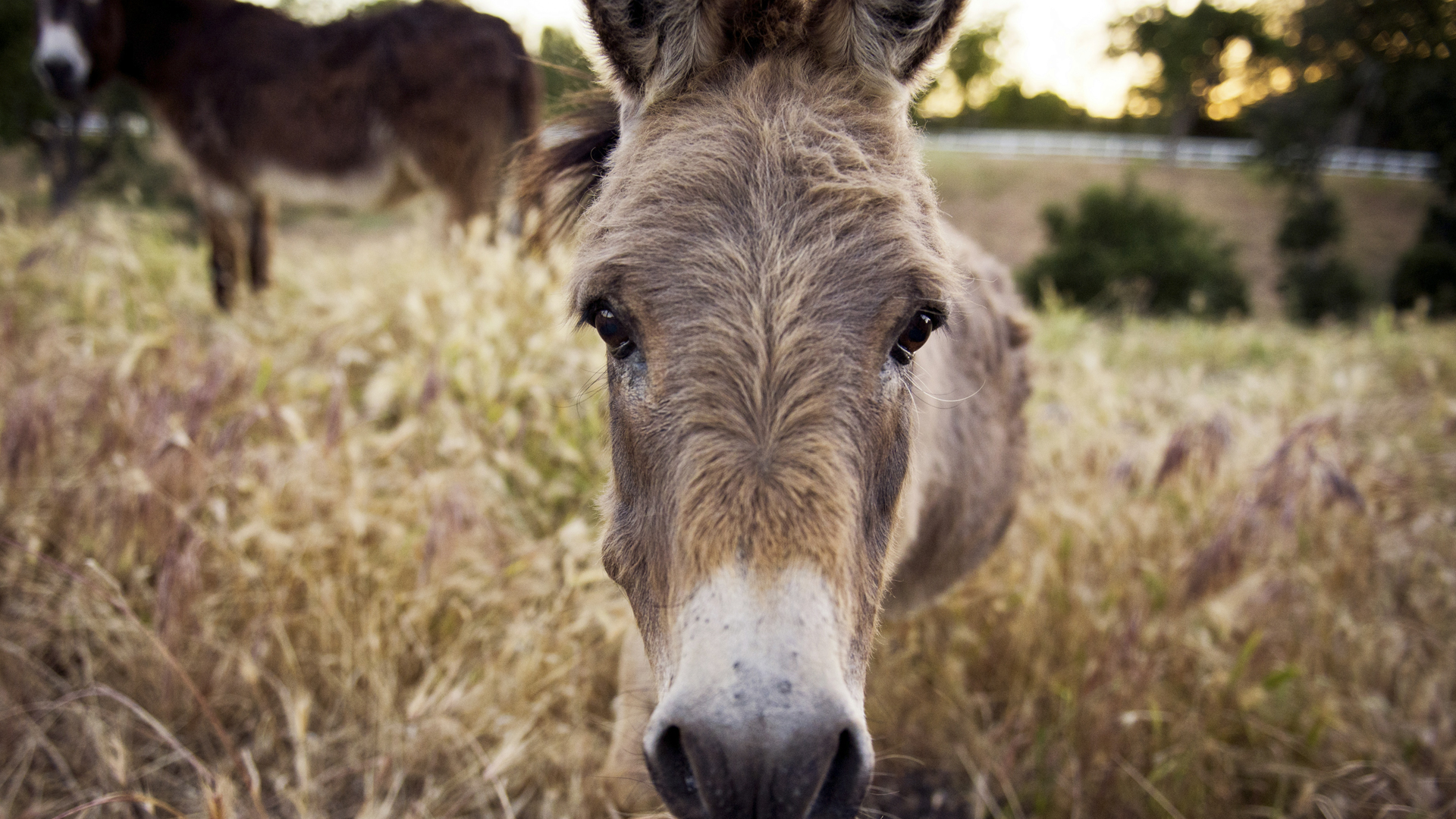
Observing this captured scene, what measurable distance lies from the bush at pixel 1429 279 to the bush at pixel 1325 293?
0.81 metres

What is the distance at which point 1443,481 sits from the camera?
4551 millimetres

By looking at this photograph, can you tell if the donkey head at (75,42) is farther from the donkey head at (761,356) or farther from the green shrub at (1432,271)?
the green shrub at (1432,271)

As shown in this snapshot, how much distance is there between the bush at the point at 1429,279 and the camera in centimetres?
1695

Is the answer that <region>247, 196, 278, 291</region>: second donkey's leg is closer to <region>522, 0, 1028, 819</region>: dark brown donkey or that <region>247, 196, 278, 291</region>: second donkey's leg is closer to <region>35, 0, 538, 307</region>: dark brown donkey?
<region>35, 0, 538, 307</region>: dark brown donkey

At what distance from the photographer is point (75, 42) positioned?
6672 millimetres

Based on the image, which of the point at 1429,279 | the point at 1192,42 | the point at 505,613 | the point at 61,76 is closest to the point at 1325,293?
the point at 1429,279

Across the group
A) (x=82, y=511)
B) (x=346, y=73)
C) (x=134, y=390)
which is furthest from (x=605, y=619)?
(x=346, y=73)

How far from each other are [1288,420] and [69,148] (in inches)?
959

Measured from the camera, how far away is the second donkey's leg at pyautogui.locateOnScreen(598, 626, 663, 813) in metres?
2.13

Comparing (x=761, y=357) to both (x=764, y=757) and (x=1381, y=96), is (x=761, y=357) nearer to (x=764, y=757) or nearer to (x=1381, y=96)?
(x=764, y=757)

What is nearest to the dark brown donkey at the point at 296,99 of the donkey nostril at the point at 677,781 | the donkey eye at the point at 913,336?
the donkey eye at the point at 913,336

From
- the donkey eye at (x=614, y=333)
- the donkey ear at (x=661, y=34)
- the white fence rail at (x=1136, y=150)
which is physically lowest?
the donkey eye at (x=614, y=333)

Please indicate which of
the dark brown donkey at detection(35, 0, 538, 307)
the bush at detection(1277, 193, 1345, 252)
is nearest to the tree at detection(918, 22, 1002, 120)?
the bush at detection(1277, 193, 1345, 252)

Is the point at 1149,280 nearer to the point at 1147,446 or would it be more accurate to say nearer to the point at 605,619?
the point at 1147,446
